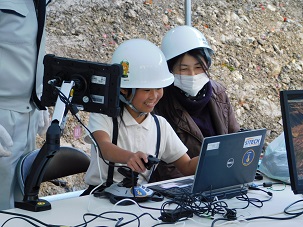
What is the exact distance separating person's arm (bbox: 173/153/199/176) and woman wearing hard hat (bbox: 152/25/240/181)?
13 centimetres

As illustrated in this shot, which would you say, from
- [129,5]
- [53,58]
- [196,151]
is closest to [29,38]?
[53,58]

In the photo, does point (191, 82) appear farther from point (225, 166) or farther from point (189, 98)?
point (225, 166)

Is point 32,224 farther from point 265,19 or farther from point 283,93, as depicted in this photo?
point 265,19

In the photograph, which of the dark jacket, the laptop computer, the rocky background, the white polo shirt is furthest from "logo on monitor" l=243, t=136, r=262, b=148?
the rocky background

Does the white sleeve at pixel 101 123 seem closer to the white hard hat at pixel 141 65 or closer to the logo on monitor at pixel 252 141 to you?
the white hard hat at pixel 141 65

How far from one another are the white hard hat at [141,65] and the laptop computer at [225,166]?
1.56 ft

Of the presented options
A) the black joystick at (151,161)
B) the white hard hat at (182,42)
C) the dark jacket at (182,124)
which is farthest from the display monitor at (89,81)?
the white hard hat at (182,42)

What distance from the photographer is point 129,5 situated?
7023mm

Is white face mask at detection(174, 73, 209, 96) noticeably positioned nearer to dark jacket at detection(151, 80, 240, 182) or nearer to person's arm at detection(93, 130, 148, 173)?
dark jacket at detection(151, 80, 240, 182)

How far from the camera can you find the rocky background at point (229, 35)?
6.46 metres

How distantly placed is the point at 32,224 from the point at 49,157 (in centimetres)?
25

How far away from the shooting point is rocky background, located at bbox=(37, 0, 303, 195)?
646 centimetres

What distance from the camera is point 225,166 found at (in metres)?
2.43

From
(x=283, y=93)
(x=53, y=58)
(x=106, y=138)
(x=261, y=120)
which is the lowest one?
(x=261, y=120)
